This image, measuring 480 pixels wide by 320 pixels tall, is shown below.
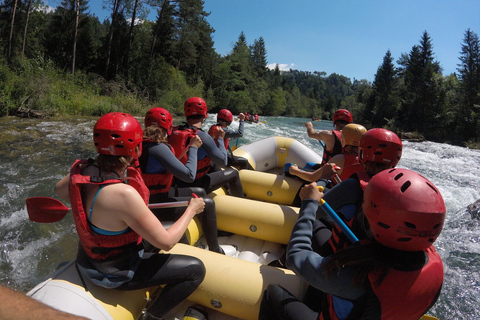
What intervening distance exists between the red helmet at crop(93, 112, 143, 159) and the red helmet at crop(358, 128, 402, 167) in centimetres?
143

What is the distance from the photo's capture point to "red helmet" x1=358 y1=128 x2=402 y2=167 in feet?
5.50

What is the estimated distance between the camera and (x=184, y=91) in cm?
2475

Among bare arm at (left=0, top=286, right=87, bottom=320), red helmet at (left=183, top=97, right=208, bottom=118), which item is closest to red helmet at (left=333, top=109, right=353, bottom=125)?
red helmet at (left=183, top=97, right=208, bottom=118)

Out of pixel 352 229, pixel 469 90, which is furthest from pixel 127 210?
pixel 469 90

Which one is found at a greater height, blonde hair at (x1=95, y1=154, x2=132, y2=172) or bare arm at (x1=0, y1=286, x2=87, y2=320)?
blonde hair at (x1=95, y1=154, x2=132, y2=172)

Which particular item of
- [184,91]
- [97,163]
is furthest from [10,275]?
[184,91]

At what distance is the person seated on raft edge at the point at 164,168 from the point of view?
2.25 metres

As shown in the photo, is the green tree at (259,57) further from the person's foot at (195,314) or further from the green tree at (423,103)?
the person's foot at (195,314)

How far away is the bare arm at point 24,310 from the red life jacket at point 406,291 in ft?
3.60

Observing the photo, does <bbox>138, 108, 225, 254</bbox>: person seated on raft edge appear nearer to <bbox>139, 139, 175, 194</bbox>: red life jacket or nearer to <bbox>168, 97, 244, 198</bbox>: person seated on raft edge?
<bbox>139, 139, 175, 194</bbox>: red life jacket

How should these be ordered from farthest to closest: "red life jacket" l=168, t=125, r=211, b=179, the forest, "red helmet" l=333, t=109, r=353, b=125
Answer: the forest, "red helmet" l=333, t=109, r=353, b=125, "red life jacket" l=168, t=125, r=211, b=179

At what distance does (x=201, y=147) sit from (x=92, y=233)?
67.6 inches

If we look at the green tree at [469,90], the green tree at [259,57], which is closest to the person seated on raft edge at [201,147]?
the green tree at [469,90]

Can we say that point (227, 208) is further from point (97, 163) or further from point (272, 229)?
point (97, 163)
